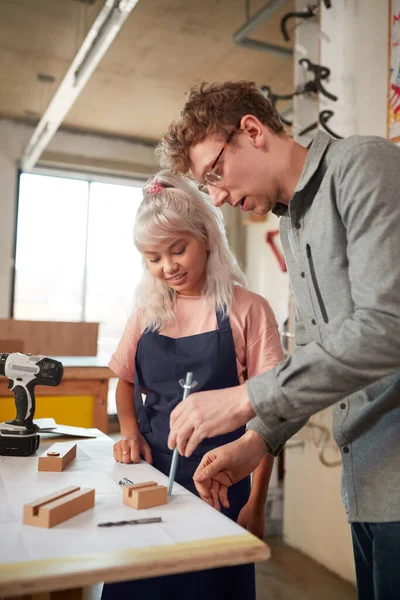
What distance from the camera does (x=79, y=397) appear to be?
279cm

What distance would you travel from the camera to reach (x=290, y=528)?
3.43 meters

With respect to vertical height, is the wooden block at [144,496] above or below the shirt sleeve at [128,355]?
below

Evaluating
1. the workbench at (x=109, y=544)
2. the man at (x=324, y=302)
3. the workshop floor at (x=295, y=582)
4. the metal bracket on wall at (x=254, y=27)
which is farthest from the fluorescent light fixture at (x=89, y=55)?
the workshop floor at (x=295, y=582)

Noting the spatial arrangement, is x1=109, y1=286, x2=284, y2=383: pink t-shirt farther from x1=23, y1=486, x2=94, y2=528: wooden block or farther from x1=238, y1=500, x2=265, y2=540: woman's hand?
x1=23, y1=486, x2=94, y2=528: wooden block

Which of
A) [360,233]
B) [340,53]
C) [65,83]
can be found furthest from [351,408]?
[65,83]

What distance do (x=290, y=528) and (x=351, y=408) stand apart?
8.28ft

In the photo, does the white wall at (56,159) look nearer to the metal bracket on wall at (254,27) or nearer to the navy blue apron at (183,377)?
the metal bracket on wall at (254,27)

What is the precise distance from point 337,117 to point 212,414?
7.67 feet

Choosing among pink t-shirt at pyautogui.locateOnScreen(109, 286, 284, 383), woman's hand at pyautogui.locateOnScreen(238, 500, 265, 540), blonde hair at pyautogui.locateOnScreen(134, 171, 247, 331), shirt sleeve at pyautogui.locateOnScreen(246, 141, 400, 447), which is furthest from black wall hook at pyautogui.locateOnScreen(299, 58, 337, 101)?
woman's hand at pyautogui.locateOnScreen(238, 500, 265, 540)

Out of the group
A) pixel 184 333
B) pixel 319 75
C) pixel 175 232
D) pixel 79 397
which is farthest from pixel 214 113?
pixel 319 75

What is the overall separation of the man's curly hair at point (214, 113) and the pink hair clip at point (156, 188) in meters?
0.35

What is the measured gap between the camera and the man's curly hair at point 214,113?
1290 mm

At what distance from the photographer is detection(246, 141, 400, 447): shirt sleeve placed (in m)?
0.95

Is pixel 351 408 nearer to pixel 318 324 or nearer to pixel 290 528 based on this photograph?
pixel 318 324
